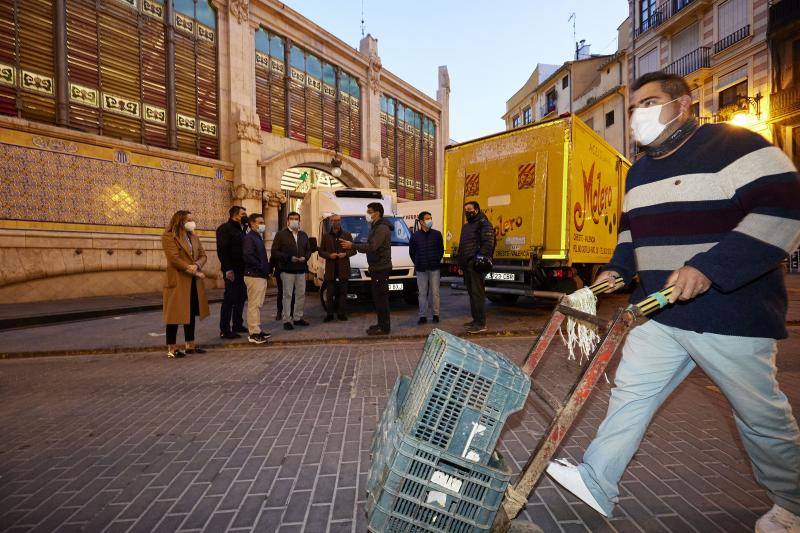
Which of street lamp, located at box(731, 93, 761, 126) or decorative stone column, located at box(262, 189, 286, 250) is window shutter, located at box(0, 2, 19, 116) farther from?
street lamp, located at box(731, 93, 761, 126)

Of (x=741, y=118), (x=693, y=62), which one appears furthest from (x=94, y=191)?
(x=693, y=62)

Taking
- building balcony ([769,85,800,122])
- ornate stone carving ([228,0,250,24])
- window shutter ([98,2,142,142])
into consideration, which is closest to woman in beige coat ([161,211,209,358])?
window shutter ([98,2,142,142])

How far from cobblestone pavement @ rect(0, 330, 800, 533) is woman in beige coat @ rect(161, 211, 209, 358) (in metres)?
0.83

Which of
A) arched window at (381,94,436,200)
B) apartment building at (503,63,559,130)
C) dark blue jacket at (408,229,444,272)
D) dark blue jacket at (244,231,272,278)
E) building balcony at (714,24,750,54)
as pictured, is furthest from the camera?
apartment building at (503,63,559,130)

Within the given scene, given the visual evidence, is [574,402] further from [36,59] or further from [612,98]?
[612,98]

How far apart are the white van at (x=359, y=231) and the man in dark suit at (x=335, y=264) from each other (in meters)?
0.47

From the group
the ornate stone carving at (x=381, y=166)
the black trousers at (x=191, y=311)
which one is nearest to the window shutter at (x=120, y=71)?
the black trousers at (x=191, y=311)

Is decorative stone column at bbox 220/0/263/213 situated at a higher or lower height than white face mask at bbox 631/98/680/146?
higher

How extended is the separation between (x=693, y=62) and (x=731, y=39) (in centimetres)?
187

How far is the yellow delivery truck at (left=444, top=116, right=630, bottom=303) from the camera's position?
7.02 metres

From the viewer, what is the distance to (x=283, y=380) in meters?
4.46

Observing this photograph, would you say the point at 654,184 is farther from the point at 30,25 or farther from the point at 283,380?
the point at 30,25

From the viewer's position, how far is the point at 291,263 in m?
7.29

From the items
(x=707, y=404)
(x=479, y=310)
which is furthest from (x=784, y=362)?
(x=479, y=310)
